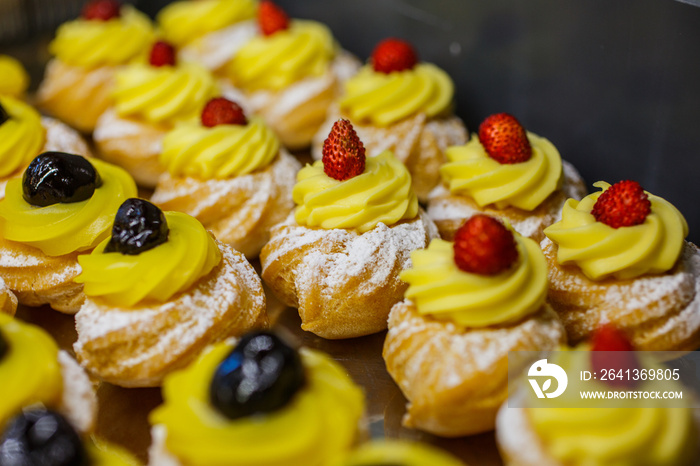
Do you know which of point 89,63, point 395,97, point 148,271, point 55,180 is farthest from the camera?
point 89,63

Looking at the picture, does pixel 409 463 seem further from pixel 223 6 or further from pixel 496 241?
pixel 223 6

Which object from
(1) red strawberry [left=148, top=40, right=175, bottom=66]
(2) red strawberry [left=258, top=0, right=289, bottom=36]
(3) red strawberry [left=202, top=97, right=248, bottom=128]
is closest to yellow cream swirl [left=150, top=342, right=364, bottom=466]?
(3) red strawberry [left=202, top=97, right=248, bottom=128]

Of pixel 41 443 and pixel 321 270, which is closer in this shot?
pixel 41 443

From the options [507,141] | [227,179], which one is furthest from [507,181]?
[227,179]

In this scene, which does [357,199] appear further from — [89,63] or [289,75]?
[89,63]

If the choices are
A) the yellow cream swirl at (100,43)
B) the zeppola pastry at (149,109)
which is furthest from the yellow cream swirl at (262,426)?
the yellow cream swirl at (100,43)

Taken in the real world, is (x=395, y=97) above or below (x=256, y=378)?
below
